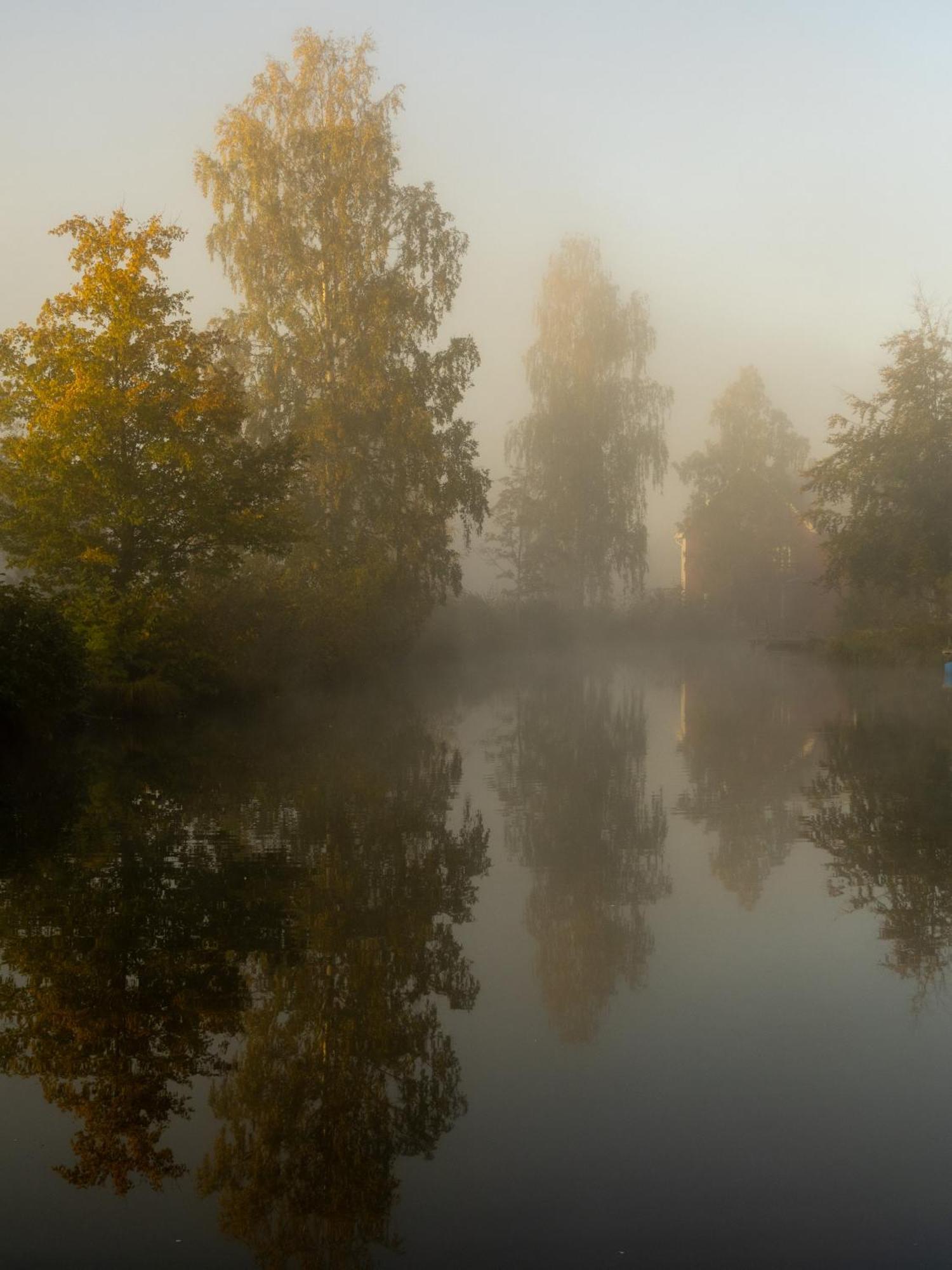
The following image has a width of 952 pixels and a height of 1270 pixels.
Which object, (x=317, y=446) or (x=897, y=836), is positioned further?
(x=317, y=446)

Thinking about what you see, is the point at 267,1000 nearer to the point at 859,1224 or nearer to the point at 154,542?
the point at 859,1224

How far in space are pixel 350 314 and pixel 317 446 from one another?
14.0 ft

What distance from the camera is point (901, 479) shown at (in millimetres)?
44000

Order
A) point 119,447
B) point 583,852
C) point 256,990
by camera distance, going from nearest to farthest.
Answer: point 256,990
point 583,852
point 119,447

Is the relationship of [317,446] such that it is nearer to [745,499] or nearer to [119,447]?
[119,447]

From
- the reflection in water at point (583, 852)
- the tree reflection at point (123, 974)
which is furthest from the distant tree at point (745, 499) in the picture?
the tree reflection at point (123, 974)

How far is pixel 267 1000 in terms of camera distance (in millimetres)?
4977

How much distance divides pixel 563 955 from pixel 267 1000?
1469mm

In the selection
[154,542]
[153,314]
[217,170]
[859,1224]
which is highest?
[217,170]

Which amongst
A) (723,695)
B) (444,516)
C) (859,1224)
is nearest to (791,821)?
(859,1224)

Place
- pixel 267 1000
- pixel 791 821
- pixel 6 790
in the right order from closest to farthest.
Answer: pixel 267 1000, pixel 791 821, pixel 6 790

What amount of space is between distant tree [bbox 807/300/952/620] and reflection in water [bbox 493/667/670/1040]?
96.1 ft

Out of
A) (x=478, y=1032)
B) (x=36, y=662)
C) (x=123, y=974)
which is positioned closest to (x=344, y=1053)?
(x=478, y=1032)

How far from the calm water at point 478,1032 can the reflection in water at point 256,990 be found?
0.02 metres
